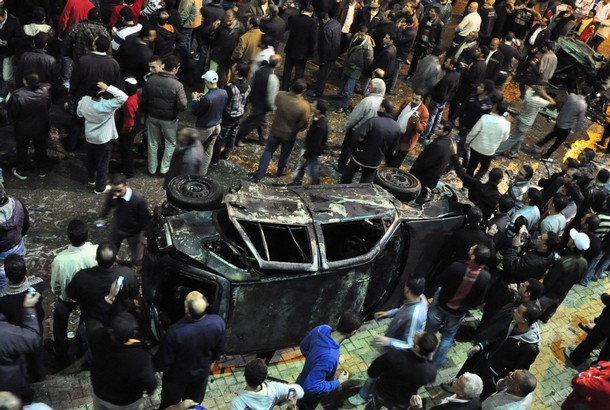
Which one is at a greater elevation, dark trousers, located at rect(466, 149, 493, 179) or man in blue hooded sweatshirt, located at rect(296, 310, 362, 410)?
man in blue hooded sweatshirt, located at rect(296, 310, 362, 410)

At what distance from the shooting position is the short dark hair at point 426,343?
5402 mm

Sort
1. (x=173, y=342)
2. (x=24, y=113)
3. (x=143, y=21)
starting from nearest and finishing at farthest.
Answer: (x=173, y=342), (x=24, y=113), (x=143, y=21)

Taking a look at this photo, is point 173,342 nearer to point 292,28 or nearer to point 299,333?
point 299,333

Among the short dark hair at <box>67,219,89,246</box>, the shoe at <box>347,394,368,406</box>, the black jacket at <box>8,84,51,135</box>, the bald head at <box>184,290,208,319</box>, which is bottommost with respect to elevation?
the shoe at <box>347,394,368,406</box>

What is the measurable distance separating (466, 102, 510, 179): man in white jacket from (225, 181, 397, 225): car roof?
3.52m

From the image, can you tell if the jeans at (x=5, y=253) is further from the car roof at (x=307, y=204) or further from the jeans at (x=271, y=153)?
the jeans at (x=271, y=153)

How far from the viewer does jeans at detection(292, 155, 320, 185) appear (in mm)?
9766

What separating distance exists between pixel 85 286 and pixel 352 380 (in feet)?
10.7

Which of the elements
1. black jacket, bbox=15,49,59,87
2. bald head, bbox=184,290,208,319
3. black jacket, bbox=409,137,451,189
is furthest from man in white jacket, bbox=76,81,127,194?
black jacket, bbox=409,137,451,189

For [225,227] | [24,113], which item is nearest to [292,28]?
[24,113]

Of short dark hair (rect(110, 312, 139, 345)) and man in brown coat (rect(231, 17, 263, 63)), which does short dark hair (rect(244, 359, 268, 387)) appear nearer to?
short dark hair (rect(110, 312, 139, 345))

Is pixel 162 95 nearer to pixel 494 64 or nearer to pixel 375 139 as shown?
pixel 375 139

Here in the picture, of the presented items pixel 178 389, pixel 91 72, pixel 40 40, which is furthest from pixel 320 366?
pixel 40 40

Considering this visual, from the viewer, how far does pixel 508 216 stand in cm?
841
